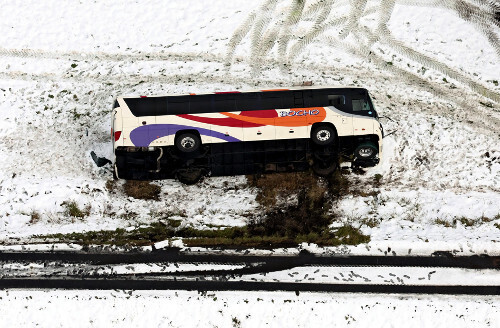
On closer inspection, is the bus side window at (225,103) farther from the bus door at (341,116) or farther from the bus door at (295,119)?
the bus door at (341,116)

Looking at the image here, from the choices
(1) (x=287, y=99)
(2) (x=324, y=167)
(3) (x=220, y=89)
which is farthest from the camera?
(3) (x=220, y=89)

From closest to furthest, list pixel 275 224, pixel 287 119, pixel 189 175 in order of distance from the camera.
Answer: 1. pixel 287 119
2. pixel 189 175
3. pixel 275 224

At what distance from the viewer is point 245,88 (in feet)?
46.1

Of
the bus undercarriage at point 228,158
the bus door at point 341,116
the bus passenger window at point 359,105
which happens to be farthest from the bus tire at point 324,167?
the bus passenger window at point 359,105

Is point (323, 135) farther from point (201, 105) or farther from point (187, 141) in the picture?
point (187, 141)

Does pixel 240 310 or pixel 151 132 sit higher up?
pixel 151 132

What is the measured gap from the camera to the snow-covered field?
12898 mm

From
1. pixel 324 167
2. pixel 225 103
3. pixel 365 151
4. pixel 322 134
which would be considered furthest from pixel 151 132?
pixel 365 151

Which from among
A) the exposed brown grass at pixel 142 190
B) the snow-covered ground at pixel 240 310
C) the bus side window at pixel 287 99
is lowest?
the snow-covered ground at pixel 240 310

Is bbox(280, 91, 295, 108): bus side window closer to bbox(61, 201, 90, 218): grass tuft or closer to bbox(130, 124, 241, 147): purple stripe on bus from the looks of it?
bbox(130, 124, 241, 147): purple stripe on bus

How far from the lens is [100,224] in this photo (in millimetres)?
13312

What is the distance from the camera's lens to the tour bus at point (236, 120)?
38.9 feet

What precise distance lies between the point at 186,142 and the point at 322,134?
12.7 feet

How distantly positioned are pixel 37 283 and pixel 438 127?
1362cm
